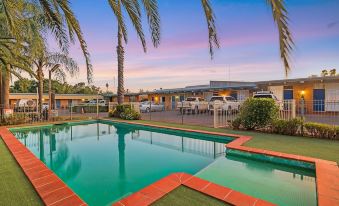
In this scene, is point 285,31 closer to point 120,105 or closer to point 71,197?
point 71,197

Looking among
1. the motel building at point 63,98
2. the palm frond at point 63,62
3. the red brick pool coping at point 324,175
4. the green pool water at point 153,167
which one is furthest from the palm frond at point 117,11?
the motel building at point 63,98

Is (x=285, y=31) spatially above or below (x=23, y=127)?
above

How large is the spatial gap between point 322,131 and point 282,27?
7.01 m

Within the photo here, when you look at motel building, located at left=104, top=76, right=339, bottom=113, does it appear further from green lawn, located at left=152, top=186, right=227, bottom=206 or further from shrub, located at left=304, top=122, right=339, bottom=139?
green lawn, located at left=152, top=186, right=227, bottom=206

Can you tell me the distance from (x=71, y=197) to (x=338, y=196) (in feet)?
13.7

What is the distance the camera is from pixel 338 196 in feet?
9.98

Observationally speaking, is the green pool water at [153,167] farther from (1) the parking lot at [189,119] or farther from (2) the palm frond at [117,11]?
(1) the parking lot at [189,119]

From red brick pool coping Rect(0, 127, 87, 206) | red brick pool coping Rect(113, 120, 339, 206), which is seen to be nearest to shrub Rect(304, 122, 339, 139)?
red brick pool coping Rect(113, 120, 339, 206)

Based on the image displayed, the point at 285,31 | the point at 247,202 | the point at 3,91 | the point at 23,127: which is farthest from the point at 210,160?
the point at 3,91

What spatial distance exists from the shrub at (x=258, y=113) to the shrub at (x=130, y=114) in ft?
25.8

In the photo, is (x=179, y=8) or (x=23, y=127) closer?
(x=179, y=8)

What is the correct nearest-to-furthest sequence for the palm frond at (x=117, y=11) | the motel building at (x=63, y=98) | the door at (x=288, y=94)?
the palm frond at (x=117, y=11), the door at (x=288, y=94), the motel building at (x=63, y=98)

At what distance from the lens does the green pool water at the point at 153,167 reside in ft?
12.7

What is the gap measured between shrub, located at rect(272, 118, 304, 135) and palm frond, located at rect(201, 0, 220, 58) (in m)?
6.59
